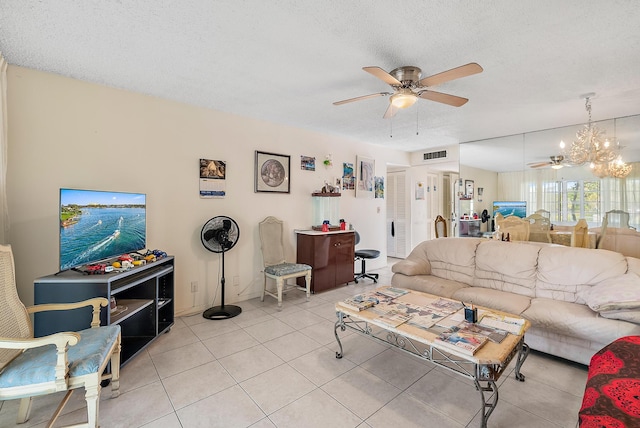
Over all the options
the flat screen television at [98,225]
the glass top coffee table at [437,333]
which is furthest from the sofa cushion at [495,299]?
the flat screen television at [98,225]

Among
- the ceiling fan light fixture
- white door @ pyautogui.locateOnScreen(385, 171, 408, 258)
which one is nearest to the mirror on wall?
white door @ pyautogui.locateOnScreen(385, 171, 408, 258)

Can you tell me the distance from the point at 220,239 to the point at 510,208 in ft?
14.9

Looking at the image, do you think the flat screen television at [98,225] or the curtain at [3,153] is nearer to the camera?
the flat screen television at [98,225]

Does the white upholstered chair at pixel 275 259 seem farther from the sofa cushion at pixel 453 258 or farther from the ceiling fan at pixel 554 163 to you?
the ceiling fan at pixel 554 163

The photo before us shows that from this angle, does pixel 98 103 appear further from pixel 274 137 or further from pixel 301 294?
pixel 301 294

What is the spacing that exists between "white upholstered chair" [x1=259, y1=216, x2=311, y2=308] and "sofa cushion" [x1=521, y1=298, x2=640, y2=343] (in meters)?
2.36

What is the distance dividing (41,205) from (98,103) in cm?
108

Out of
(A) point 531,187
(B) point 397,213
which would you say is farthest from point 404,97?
(B) point 397,213

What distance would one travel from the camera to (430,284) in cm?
301

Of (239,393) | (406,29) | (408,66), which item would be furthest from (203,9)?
(239,393)

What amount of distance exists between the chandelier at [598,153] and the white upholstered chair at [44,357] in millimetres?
5219

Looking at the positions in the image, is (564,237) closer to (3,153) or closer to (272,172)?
(272,172)

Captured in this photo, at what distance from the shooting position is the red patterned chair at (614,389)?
3.43 feet

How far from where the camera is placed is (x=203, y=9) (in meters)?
1.64
